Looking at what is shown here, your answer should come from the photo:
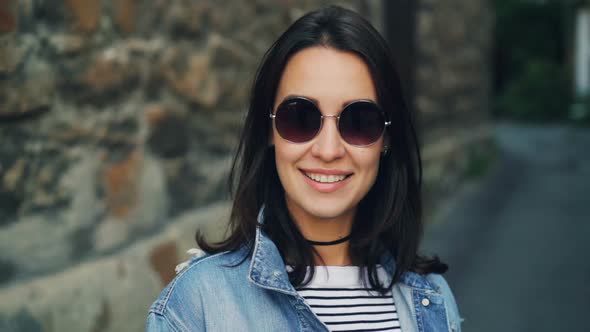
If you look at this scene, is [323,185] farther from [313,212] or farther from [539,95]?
[539,95]

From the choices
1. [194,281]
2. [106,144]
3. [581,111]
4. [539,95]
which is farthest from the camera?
[539,95]

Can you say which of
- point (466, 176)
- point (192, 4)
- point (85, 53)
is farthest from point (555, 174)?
point (85, 53)

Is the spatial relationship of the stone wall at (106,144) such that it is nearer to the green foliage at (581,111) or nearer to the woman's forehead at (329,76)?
the woman's forehead at (329,76)

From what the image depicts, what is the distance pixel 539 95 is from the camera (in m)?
15.6

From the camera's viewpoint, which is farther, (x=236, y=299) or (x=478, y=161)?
(x=478, y=161)

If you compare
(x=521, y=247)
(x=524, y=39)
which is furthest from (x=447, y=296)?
(x=524, y=39)

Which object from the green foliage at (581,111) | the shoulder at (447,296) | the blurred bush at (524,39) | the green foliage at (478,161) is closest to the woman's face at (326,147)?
the shoulder at (447,296)

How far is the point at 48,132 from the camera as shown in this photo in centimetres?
237

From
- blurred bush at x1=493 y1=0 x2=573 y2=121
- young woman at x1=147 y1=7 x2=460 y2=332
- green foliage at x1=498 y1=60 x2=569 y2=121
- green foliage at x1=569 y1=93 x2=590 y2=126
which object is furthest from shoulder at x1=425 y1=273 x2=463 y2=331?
blurred bush at x1=493 y1=0 x2=573 y2=121

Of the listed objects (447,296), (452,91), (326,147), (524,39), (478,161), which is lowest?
(478,161)

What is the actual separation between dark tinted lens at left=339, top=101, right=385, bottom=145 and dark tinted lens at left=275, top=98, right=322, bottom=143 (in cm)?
6

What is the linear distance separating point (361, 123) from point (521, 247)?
4.38m

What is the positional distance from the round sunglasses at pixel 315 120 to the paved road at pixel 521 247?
2730mm

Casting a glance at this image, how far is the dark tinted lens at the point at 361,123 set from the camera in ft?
4.81
